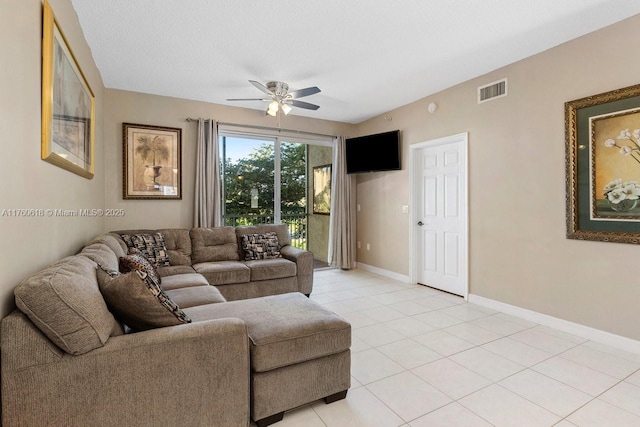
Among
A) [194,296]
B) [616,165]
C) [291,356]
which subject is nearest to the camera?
[291,356]

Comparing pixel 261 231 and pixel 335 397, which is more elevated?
pixel 261 231

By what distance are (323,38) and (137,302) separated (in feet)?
8.71

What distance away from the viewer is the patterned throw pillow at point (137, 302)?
152 cm

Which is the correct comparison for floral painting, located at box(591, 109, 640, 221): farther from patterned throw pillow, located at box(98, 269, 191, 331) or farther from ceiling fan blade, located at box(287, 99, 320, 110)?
patterned throw pillow, located at box(98, 269, 191, 331)

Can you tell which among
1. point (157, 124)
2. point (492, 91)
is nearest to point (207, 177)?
point (157, 124)

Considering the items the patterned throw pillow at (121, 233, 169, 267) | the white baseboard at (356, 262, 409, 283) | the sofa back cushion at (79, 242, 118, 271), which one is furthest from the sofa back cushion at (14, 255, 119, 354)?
the white baseboard at (356, 262, 409, 283)

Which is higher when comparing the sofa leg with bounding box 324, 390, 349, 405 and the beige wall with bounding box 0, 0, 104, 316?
the beige wall with bounding box 0, 0, 104, 316

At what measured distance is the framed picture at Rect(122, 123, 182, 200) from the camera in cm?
420

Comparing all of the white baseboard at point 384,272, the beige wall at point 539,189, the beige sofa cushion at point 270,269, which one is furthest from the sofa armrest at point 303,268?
the beige wall at point 539,189

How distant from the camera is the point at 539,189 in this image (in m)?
3.26

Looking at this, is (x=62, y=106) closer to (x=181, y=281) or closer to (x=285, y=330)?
(x=181, y=281)

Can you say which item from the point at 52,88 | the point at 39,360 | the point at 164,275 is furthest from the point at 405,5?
the point at 164,275

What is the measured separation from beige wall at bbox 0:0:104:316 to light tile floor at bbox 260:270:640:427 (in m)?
1.62

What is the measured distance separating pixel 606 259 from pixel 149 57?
4.82m
